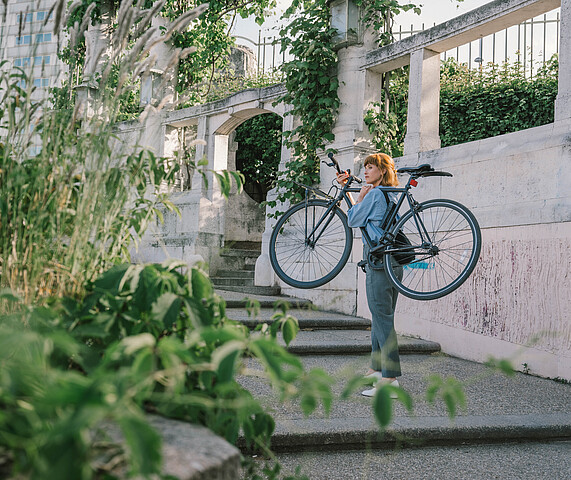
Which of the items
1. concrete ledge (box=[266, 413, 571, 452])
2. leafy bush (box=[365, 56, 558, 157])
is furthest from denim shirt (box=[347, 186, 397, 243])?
leafy bush (box=[365, 56, 558, 157])

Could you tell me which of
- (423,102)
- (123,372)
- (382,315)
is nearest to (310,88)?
(423,102)

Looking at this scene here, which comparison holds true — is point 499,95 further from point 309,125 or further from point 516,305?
point 516,305

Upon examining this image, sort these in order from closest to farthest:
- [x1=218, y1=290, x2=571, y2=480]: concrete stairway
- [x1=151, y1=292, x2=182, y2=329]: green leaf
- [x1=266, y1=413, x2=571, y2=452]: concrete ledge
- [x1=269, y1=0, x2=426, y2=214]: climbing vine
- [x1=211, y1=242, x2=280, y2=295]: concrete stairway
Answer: [x1=151, y1=292, x2=182, y2=329]: green leaf, [x1=218, y1=290, x2=571, y2=480]: concrete stairway, [x1=266, y1=413, x2=571, y2=452]: concrete ledge, [x1=269, y1=0, x2=426, y2=214]: climbing vine, [x1=211, y1=242, x2=280, y2=295]: concrete stairway

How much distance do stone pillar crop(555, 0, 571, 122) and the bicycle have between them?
122cm

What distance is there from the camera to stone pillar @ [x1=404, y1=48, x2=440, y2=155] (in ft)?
21.7

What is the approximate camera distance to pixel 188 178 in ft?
35.0

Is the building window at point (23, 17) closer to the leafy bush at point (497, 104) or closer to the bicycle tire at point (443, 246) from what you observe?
the bicycle tire at point (443, 246)

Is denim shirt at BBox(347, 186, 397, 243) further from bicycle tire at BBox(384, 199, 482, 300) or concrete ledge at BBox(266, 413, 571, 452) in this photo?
concrete ledge at BBox(266, 413, 571, 452)

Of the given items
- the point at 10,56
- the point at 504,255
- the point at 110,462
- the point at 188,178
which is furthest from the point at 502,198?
the point at 188,178

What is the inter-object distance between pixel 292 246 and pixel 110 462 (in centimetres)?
616

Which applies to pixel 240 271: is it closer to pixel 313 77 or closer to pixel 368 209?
pixel 313 77

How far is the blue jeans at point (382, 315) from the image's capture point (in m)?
4.08

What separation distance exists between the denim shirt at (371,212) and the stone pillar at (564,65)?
73.0 inches

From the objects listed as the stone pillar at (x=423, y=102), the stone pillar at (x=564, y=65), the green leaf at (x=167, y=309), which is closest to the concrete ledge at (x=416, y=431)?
the green leaf at (x=167, y=309)
